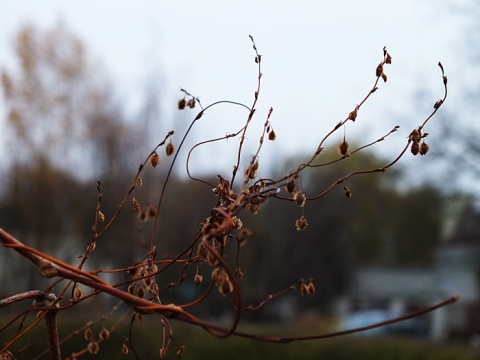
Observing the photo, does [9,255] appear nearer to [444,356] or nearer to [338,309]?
[338,309]

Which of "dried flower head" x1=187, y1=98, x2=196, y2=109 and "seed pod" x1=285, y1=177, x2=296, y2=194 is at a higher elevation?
"dried flower head" x1=187, y1=98, x2=196, y2=109

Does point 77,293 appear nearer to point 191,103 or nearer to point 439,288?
point 191,103

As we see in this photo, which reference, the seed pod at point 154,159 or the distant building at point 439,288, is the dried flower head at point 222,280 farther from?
the distant building at point 439,288

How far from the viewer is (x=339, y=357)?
38.7 feet

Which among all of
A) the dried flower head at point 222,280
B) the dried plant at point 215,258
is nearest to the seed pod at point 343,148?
the dried plant at point 215,258

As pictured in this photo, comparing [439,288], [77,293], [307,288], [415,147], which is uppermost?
[439,288]

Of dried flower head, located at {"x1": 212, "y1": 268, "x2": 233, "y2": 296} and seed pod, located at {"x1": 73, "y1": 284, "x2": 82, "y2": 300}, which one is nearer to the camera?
dried flower head, located at {"x1": 212, "y1": 268, "x2": 233, "y2": 296}

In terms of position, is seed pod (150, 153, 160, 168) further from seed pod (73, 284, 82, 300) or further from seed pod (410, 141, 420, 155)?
seed pod (410, 141, 420, 155)

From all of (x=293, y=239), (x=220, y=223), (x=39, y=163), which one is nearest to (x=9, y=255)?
(x=39, y=163)

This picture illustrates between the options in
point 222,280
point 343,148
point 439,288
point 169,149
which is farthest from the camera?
point 439,288

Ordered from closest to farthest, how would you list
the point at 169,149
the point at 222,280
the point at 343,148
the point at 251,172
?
the point at 222,280 → the point at 251,172 → the point at 343,148 → the point at 169,149

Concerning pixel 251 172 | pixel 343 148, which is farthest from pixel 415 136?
pixel 251 172

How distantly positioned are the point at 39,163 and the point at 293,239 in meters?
9.93

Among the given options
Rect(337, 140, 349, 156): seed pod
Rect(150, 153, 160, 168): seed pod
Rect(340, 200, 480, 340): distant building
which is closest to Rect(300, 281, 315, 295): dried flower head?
Rect(337, 140, 349, 156): seed pod
